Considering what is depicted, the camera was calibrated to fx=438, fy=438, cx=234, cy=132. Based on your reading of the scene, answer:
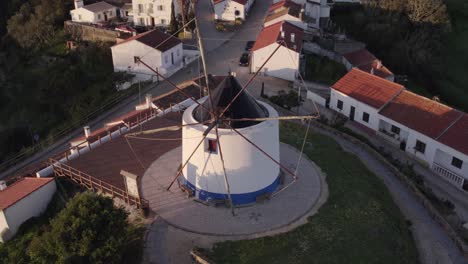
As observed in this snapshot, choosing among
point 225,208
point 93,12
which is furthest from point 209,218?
point 93,12

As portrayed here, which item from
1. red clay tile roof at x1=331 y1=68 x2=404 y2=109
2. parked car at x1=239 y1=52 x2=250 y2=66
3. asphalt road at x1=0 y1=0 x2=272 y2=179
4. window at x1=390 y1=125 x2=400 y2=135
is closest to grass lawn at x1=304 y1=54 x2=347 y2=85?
red clay tile roof at x1=331 y1=68 x2=404 y2=109

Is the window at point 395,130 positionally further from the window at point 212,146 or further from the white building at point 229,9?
the white building at point 229,9

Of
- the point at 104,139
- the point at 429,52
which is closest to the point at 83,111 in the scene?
the point at 104,139

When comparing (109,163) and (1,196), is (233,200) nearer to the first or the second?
(109,163)

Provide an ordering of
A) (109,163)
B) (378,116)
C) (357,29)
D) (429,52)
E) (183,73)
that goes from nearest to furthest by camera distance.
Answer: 1. (109,163)
2. (378,116)
3. (183,73)
4. (429,52)
5. (357,29)

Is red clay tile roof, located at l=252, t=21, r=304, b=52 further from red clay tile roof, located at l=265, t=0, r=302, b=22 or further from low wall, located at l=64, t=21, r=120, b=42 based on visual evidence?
low wall, located at l=64, t=21, r=120, b=42
